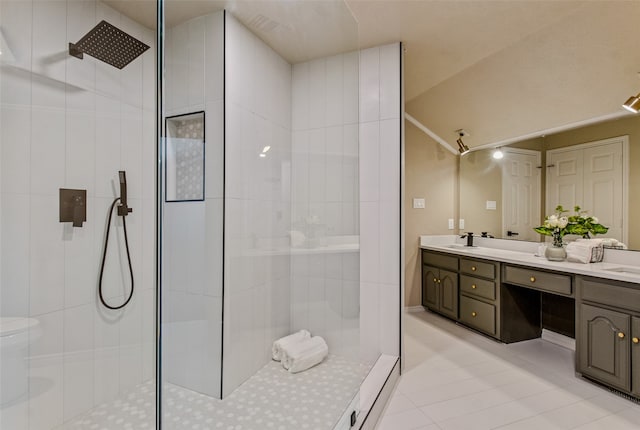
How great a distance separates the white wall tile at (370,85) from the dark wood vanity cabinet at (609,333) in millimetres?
1757

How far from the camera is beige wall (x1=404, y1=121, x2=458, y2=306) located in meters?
3.50

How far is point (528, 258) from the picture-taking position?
99.3 inches

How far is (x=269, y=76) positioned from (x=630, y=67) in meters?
2.29

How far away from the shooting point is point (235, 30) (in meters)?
1.56

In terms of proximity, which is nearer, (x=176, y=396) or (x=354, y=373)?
(x=176, y=396)

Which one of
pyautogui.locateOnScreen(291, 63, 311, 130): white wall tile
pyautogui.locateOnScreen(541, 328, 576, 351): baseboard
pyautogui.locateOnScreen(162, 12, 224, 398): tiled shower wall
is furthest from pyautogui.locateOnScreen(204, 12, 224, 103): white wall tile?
pyautogui.locateOnScreen(541, 328, 576, 351): baseboard

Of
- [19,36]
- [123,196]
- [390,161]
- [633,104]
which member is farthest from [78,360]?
[633,104]

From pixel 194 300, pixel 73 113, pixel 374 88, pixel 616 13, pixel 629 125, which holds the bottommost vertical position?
pixel 194 300

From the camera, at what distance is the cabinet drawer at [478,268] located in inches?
106

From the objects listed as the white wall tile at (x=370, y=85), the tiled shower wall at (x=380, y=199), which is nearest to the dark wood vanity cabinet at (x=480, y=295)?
the tiled shower wall at (x=380, y=199)

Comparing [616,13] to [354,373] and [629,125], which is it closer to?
[629,125]

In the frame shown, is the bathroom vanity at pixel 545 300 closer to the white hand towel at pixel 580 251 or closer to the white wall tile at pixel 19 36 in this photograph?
the white hand towel at pixel 580 251

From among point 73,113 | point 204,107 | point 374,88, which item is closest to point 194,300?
point 204,107

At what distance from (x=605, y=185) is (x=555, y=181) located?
13.7 inches
